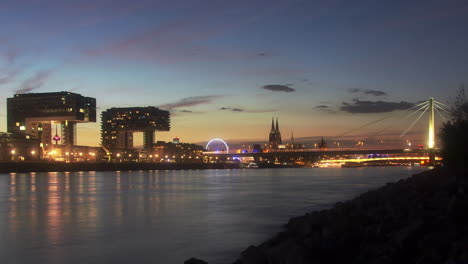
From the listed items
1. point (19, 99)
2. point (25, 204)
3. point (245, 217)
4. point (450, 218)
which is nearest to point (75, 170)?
point (19, 99)

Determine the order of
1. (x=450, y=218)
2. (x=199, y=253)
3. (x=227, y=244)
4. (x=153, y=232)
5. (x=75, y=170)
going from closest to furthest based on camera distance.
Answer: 1. (x=450, y=218)
2. (x=199, y=253)
3. (x=227, y=244)
4. (x=153, y=232)
5. (x=75, y=170)

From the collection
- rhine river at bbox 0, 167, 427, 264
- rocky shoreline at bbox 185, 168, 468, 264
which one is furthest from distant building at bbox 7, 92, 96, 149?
rocky shoreline at bbox 185, 168, 468, 264

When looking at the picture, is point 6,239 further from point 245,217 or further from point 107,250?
point 245,217

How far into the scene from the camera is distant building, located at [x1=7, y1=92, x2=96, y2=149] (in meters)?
168

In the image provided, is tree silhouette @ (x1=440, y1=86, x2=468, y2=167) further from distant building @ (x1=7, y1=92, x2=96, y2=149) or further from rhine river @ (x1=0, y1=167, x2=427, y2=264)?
distant building @ (x1=7, y1=92, x2=96, y2=149)

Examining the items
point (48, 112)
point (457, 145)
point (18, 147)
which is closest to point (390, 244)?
point (457, 145)

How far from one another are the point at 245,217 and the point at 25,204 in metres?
17.8

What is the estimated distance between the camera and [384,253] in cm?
823

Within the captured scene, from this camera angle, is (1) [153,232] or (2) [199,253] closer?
(2) [199,253]

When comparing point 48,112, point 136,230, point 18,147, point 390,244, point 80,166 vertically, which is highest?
point 48,112

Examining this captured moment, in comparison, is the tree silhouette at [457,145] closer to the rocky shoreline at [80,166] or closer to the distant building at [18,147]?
the rocky shoreline at [80,166]

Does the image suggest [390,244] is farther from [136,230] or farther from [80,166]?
[80,166]

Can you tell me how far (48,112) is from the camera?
170625mm

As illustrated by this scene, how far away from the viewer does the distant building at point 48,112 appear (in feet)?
552
